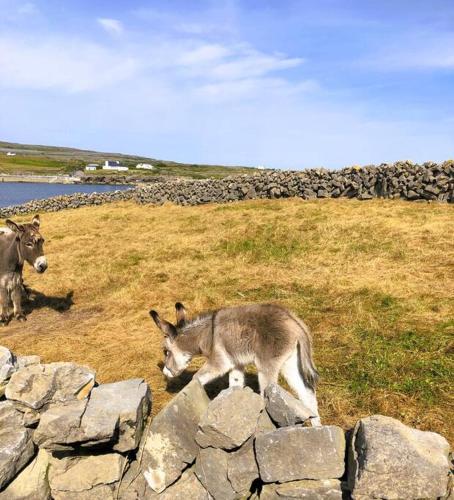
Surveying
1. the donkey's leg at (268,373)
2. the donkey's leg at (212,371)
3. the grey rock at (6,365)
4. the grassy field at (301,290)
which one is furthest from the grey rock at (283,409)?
the grey rock at (6,365)

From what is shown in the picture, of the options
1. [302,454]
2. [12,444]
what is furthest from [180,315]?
[302,454]

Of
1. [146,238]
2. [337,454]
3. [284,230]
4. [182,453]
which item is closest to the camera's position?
[337,454]

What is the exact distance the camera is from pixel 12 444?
6582 mm

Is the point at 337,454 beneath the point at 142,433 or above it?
above

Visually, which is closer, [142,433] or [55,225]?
[142,433]

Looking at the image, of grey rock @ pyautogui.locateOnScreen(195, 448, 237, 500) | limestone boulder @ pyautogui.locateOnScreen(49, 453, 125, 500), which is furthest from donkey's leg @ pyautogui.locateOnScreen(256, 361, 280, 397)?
limestone boulder @ pyautogui.locateOnScreen(49, 453, 125, 500)

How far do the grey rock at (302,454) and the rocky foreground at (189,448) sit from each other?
0.04 feet

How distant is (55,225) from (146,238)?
431 inches

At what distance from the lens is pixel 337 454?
562 centimetres

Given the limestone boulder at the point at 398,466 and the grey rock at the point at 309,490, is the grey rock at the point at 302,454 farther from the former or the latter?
the limestone boulder at the point at 398,466

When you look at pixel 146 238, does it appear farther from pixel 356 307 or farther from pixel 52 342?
pixel 356 307

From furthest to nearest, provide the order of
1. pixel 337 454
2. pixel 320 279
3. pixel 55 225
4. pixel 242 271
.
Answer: pixel 55 225 → pixel 242 271 → pixel 320 279 → pixel 337 454

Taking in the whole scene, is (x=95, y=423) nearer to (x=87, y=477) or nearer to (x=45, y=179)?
(x=87, y=477)

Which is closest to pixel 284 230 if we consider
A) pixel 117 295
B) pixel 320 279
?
pixel 320 279
